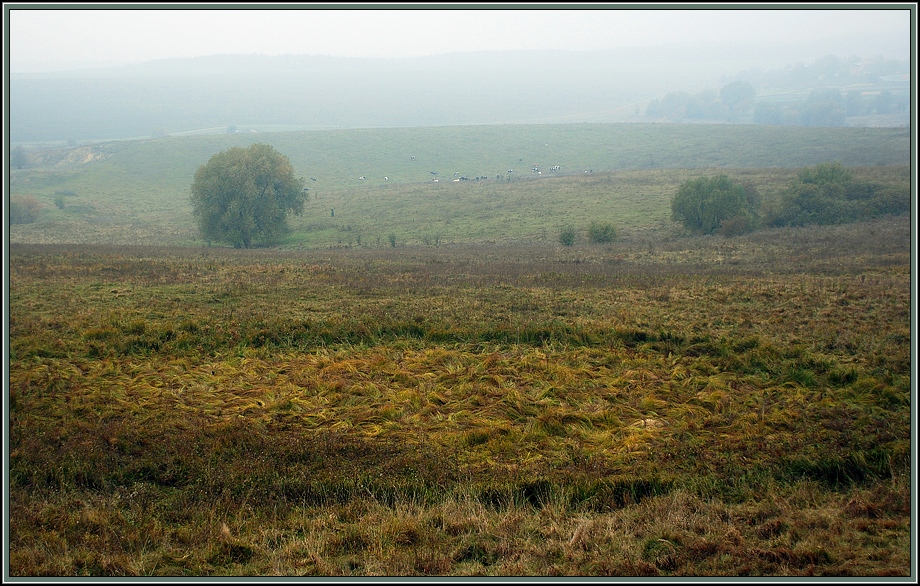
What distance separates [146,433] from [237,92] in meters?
184

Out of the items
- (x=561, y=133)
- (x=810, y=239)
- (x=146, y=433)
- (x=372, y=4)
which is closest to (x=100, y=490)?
(x=146, y=433)

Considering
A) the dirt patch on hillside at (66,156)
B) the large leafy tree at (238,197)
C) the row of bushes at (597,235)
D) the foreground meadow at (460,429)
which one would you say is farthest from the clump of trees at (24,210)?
the row of bushes at (597,235)

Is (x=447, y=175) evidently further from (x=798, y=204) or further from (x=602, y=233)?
(x=798, y=204)

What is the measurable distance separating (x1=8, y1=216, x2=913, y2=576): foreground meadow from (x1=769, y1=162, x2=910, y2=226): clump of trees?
2464 cm

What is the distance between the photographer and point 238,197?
45.6 metres

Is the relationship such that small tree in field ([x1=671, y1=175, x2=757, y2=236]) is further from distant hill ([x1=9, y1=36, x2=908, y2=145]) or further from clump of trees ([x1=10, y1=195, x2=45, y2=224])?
distant hill ([x1=9, y1=36, x2=908, y2=145])

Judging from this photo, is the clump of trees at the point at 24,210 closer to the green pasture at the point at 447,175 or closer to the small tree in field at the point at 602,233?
the green pasture at the point at 447,175

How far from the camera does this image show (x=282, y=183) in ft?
158

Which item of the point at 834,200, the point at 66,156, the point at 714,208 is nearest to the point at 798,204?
the point at 834,200

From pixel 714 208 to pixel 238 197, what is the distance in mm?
36881

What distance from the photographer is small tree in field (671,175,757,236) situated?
39688mm

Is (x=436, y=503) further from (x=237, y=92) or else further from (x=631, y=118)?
(x=237, y=92)

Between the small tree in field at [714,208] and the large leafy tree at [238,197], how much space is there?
32.8 m

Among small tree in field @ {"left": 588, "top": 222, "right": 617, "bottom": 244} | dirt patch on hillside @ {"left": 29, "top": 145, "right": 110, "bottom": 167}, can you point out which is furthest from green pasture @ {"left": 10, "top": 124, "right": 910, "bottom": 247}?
small tree in field @ {"left": 588, "top": 222, "right": 617, "bottom": 244}
